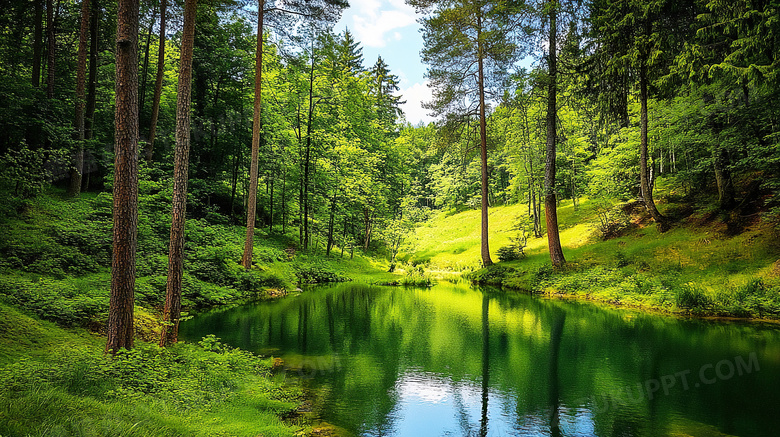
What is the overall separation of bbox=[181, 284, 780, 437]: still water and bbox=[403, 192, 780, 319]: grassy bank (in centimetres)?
110

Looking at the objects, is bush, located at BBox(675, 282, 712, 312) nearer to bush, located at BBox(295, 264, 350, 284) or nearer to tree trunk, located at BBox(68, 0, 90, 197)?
bush, located at BBox(295, 264, 350, 284)

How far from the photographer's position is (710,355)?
793 cm

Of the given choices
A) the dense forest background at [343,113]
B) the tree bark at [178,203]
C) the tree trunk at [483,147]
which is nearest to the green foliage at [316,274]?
the dense forest background at [343,113]

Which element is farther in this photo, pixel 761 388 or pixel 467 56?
pixel 467 56

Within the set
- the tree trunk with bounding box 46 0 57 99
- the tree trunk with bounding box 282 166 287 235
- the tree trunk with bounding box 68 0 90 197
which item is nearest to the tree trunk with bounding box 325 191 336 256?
the tree trunk with bounding box 282 166 287 235

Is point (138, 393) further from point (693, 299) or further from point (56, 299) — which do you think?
point (693, 299)

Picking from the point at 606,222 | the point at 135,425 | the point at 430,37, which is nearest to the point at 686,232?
the point at 606,222

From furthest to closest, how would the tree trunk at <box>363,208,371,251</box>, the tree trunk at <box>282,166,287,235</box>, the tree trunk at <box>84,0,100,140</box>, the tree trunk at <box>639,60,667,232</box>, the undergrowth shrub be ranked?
the tree trunk at <box>363,208,371,251</box> → the tree trunk at <box>282,166,287,235</box> → the tree trunk at <box>84,0,100,140</box> → the tree trunk at <box>639,60,667,232</box> → the undergrowth shrub

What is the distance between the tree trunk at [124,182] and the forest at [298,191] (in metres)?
0.03

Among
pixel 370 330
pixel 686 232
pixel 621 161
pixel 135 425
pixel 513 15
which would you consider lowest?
pixel 370 330

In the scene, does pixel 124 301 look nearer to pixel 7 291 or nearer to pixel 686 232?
pixel 7 291

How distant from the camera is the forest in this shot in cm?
573

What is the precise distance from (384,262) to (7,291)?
27.8 meters

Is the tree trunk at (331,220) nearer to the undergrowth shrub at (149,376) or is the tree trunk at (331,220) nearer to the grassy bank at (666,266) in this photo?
the grassy bank at (666,266)
